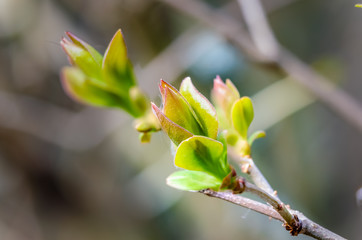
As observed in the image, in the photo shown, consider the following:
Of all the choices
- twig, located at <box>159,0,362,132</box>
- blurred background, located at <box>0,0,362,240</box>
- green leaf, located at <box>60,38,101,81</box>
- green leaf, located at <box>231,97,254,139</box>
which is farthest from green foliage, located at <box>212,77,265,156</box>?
blurred background, located at <box>0,0,362,240</box>

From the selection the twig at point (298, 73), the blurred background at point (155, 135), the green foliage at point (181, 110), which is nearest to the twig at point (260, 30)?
the twig at point (298, 73)

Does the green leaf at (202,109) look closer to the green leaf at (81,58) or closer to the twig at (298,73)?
the green leaf at (81,58)

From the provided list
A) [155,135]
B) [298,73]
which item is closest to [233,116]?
[298,73]

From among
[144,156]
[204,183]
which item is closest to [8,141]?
[144,156]

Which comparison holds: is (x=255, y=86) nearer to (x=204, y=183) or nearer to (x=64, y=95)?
(x=64, y=95)

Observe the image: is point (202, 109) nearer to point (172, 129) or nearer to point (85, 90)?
Answer: point (172, 129)

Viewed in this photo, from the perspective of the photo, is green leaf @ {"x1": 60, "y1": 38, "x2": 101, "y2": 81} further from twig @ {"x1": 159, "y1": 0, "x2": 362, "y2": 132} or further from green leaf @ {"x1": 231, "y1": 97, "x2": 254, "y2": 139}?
twig @ {"x1": 159, "y1": 0, "x2": 362, "y2": 132}
